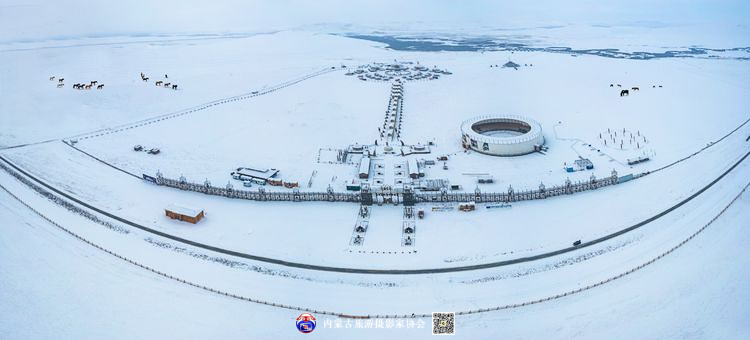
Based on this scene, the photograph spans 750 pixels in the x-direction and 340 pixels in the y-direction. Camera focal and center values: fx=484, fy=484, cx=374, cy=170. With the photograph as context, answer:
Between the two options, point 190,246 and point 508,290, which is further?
point 190,246

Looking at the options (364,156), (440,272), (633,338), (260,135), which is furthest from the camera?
(260,135)

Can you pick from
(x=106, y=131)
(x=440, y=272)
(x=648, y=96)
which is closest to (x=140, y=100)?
(x=106, y=131)

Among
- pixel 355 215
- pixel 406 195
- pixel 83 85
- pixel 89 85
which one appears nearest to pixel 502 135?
pixel 406 195

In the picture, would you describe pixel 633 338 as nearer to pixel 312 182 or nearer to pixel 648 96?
pixel 312 182

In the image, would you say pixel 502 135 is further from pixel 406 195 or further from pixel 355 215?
pixel 355 215

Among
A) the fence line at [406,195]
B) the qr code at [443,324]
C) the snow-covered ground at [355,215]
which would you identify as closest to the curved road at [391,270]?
the snow-covered ground at [355,215]

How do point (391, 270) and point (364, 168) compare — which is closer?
point (391, 270)
